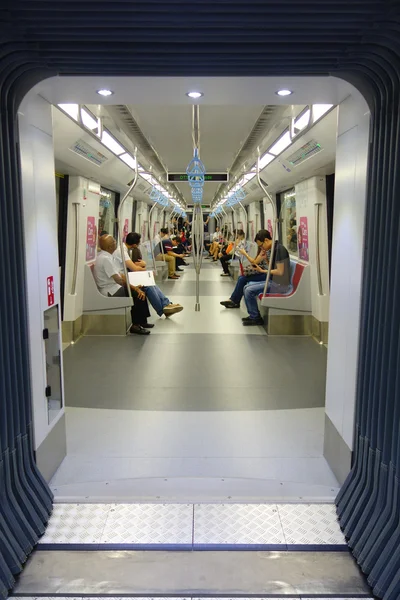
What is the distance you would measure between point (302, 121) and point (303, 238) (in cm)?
302

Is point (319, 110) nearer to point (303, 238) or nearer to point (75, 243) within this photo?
point (303, 238)

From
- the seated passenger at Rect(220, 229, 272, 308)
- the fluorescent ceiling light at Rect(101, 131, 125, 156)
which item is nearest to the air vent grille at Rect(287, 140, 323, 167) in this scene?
the seated passenger at Rect(220, 229, 272, 308)

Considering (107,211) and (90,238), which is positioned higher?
(107,211)

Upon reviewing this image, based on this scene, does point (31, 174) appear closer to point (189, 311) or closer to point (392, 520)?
point (392, 520)

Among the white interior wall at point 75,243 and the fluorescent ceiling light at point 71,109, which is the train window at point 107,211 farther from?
the fluorescent ceiling light at point 71,109

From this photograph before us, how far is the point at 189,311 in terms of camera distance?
9.27 metres

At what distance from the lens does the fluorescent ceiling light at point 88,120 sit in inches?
178

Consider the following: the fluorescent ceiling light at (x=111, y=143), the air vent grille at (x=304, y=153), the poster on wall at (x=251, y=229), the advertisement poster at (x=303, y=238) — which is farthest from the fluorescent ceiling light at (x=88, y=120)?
the poster on wall at (x=251, y=229)

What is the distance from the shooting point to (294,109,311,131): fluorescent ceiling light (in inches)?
173

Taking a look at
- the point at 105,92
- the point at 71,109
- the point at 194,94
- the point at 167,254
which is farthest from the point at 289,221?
the point at 105,92

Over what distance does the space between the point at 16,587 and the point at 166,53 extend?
2.54 m

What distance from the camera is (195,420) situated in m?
4.02

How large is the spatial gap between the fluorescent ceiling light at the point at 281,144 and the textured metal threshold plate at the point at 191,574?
14.4 ft

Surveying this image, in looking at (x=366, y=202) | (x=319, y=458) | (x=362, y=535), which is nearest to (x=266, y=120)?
Result: (x=366, y=202)
